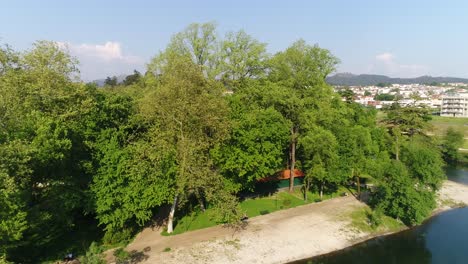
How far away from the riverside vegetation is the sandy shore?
154cm

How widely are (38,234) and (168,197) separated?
9246 millimetres

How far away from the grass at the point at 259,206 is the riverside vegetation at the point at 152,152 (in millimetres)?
338

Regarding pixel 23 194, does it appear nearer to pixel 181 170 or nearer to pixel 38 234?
pixel 38 234

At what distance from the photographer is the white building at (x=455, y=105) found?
118438mm

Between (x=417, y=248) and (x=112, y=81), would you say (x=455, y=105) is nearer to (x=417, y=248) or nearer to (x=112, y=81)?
(x=417, y=248)

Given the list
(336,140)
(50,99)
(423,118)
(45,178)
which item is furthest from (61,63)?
(423,118)

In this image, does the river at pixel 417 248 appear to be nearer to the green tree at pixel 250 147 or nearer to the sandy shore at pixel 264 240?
the sandy shore at pixel 264 240

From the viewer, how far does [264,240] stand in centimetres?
2711

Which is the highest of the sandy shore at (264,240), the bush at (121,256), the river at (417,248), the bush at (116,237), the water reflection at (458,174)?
the bush at (116,237)

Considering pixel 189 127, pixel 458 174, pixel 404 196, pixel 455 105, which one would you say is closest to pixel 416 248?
pixel 404 196

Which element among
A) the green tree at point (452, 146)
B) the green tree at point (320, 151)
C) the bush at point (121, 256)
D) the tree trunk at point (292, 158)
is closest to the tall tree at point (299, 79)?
the tree trunk at point (292, 158)

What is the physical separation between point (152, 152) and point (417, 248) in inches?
990

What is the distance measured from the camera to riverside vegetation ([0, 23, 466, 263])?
818 inches

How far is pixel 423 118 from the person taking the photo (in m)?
51.9
